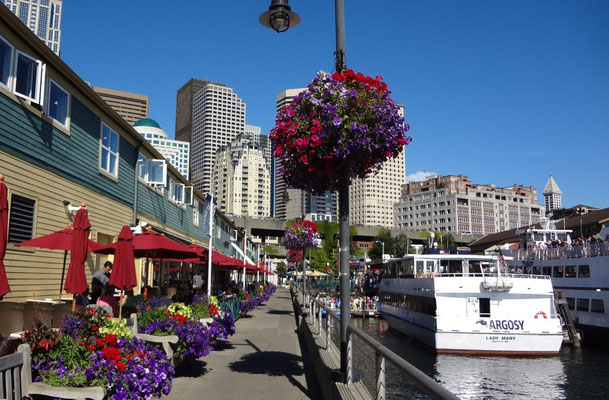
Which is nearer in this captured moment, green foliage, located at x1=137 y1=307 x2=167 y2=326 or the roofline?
green foliage, located at x1=137 y1=307 x2=167 y2=326

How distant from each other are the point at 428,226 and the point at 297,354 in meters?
189

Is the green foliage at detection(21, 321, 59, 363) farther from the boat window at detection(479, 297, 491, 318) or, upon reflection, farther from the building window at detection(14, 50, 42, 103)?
the boat window at detection(479, 297, 491, 318)

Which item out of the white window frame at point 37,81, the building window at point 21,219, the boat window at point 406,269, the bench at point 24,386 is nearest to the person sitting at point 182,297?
the building window at point 21,219

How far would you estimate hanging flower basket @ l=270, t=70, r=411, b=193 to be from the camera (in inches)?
290

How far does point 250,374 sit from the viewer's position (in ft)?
34.0

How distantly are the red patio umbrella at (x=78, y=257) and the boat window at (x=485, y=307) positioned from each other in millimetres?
17446

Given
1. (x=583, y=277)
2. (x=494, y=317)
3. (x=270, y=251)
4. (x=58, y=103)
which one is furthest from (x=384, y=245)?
(x=58, y=103)

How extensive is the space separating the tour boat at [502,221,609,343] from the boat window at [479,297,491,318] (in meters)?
5.84

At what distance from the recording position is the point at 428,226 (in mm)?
196875

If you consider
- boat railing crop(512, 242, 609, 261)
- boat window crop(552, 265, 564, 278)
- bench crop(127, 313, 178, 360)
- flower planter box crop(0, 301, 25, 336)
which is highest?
boat railing crop(512, 242, 609, 261)

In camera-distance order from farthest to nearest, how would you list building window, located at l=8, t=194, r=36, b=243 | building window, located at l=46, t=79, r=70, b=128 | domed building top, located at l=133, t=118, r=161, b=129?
domed building top, located at l=133, t=118, r=161, b=129 < building window, located at l=46, t=79, r=70, b=128 < building window, located at l=8, t=194, r=36, b=243

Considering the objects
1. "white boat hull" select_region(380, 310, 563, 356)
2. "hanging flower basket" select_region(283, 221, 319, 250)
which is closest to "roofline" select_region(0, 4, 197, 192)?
"white boat hull" select_region(380, 310, 563, 356)

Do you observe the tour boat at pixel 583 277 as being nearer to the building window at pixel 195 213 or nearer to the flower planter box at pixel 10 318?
the building window at pixel 195 213

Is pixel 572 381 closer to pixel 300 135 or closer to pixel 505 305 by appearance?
pixel 505 305
